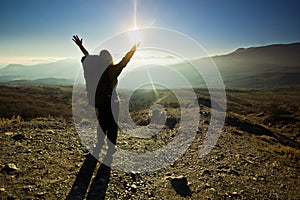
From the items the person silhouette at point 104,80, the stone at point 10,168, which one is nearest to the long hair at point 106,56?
the person silhouette at point 104,80

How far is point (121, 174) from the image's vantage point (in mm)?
6016

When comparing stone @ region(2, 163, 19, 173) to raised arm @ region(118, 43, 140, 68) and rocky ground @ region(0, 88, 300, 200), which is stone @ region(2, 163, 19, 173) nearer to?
rocky ground @ region(0, 88, 300, 200)

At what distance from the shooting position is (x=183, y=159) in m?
8.09

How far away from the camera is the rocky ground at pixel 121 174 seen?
4.85 m

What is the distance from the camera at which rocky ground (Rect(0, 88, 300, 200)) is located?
485cm

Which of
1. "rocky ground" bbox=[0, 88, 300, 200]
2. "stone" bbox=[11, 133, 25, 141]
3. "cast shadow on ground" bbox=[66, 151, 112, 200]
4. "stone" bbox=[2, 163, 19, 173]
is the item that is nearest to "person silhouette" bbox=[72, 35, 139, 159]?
"cast shadow on ground" bbox=[66, 151, 112, 200]

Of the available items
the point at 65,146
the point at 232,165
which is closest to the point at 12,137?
the point at 65,146

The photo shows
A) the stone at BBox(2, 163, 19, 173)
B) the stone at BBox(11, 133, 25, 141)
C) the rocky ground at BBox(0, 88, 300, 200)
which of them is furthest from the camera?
the stone at BBox(11, 133, 25, 141)

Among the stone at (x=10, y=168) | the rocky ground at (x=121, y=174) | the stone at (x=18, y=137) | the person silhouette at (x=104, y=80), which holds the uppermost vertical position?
the person silhouette at (x=104, y=80)

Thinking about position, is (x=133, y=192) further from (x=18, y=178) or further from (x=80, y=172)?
(x=18, y=178)

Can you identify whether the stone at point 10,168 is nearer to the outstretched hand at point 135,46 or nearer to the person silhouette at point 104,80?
the person silhouette at point 104,80

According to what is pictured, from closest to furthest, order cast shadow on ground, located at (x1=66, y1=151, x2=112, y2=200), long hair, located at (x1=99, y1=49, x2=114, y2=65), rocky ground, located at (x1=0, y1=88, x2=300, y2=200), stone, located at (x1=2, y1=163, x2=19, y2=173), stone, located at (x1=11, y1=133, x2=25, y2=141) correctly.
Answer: cast shadow on ground, located at (x1=66, y1=151, x2=112, y2=200)
rocky ground, located at (x1=0, y1=88, x2=300, y2=200)
stone, located at (x1=2, y1=163, x2=19, y2=173)
long hair, located at (x1=99, y1=49, x2=114, y2=65)
stone, located at (x1=11, y1=133, x2=25, y2=141)

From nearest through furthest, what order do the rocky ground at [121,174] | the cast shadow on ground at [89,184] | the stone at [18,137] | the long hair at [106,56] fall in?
the cast shadow on ground at [89,184] → the rocky ground at [121,174] → the long hair at [106,56] → the stone at [18,137]

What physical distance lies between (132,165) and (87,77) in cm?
284
